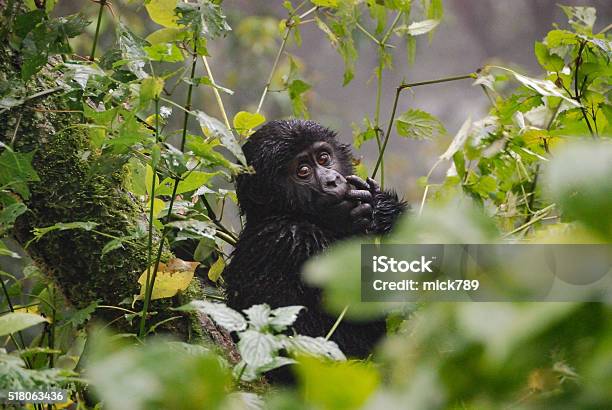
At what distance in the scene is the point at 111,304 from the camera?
125 cm

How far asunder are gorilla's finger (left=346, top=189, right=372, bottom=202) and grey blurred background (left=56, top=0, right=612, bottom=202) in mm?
2488

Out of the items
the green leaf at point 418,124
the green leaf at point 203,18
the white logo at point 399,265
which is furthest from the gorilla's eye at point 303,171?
the white logo at point 399,265

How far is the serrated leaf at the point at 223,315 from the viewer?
2.19 feet

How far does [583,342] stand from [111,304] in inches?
43.3

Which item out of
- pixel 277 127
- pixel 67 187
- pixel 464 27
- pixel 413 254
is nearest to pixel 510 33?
pixel 464 27

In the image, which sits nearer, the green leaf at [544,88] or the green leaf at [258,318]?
the green leaf at [258,318]

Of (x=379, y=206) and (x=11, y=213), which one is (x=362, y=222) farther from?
(x=11, y=213)

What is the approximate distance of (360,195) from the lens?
5.75ft

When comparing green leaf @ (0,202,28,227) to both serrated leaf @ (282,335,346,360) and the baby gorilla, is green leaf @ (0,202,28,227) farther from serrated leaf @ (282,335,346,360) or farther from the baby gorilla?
the baby gorilla

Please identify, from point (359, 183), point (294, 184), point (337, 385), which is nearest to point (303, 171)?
point (294, 184)

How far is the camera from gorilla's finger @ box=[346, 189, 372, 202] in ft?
5.75

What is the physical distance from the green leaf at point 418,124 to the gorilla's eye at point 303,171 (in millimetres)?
302

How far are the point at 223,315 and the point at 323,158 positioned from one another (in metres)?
1.27

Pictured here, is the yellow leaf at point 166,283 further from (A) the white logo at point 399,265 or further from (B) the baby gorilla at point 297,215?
(A) the white logo at point 399,265
